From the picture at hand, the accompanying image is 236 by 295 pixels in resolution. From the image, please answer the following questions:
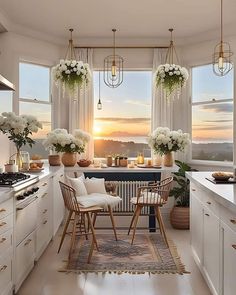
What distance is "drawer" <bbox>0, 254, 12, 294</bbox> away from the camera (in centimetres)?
281

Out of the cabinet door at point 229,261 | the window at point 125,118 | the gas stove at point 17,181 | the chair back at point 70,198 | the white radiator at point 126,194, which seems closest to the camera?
the cabinet door at point 229,261

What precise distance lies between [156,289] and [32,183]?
1501 millimetres

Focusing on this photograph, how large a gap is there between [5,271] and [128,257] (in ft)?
6.10

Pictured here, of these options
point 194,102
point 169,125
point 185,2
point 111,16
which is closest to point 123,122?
point 169,125

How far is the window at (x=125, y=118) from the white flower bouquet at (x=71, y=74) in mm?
880

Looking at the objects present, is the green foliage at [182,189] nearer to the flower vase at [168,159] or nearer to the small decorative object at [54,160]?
the flower vase at [168,159]

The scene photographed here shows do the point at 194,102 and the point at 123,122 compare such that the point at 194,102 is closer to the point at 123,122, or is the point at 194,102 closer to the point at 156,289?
the point at 123,122

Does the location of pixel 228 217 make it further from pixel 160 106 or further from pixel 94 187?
pixel 160 106

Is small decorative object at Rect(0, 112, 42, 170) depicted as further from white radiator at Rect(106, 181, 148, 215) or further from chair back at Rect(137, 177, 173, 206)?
white radiator at Rect(106, 181, 148, 215)

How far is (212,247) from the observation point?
3131mm

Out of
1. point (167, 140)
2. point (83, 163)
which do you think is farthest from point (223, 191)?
point (83, 163)

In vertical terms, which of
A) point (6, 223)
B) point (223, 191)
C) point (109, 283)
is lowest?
point (109, 283)

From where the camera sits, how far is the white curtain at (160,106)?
6.39m

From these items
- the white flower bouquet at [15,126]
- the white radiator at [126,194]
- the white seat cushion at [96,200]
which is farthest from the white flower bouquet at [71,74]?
the white seat cushion at [96,200]
